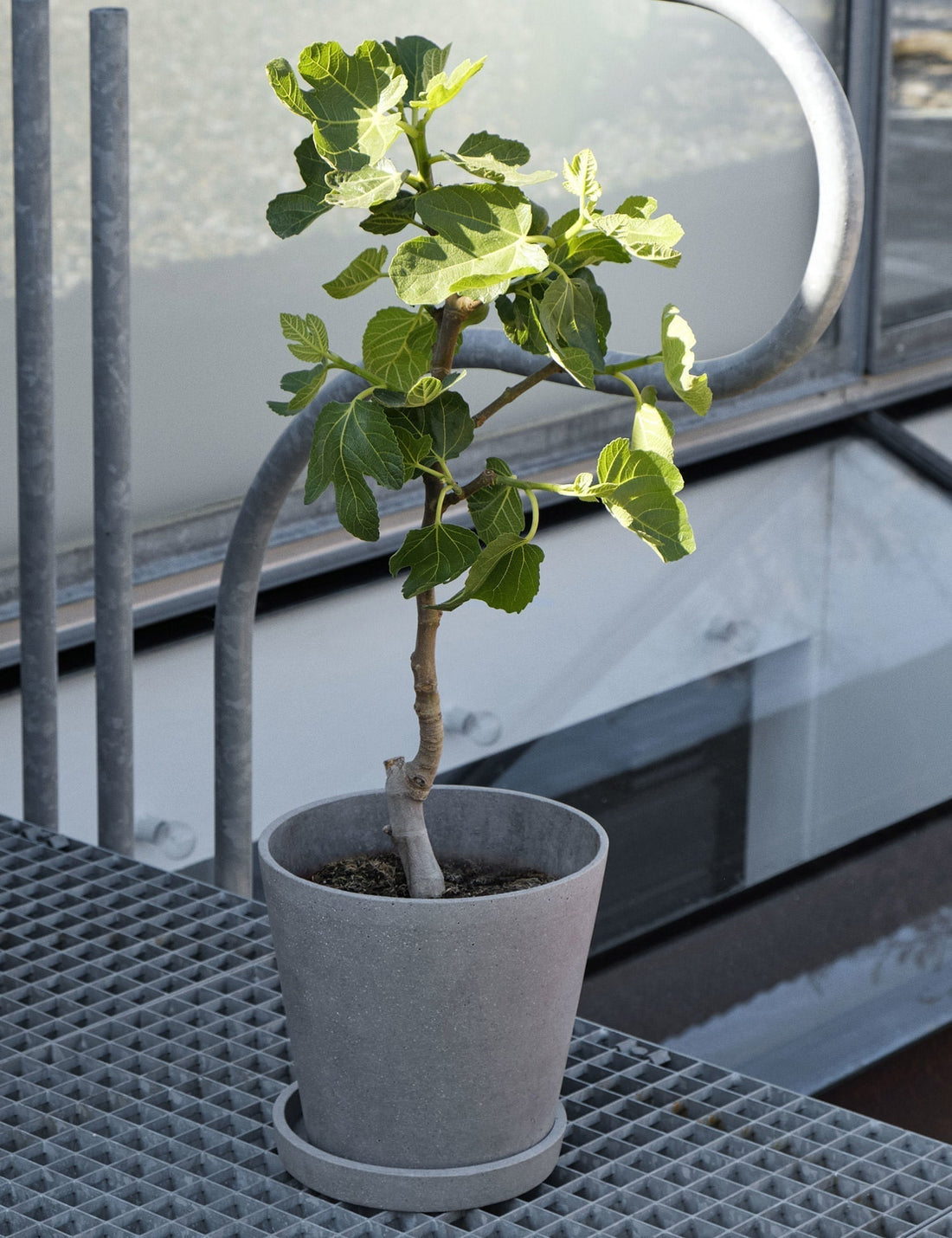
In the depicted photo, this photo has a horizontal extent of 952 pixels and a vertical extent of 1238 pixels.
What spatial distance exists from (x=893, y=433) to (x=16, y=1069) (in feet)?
10.7

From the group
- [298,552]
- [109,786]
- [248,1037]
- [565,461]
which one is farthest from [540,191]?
[248,1037]

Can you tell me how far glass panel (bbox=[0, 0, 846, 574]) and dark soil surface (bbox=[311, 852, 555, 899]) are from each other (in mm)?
1734

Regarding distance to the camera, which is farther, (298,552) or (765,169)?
(765,169)

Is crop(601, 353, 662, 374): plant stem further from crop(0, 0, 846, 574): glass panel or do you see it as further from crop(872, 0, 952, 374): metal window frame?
crop(872, 0, 952, 374): metal window frame

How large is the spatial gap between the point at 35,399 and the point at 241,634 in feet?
0.83

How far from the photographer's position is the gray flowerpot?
0.75 metres

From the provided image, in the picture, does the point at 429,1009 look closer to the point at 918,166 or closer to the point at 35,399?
the point at 35,399

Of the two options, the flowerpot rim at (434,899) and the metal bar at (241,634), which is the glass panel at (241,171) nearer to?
the metal bar at (241,634)

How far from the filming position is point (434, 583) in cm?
73

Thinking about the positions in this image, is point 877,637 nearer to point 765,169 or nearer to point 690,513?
point 690,513

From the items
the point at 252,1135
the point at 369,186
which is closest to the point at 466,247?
the point at 369,186

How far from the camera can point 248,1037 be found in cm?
97

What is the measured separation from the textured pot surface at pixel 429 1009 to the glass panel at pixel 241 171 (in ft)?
5.92

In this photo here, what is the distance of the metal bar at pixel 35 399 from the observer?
1177 mm
